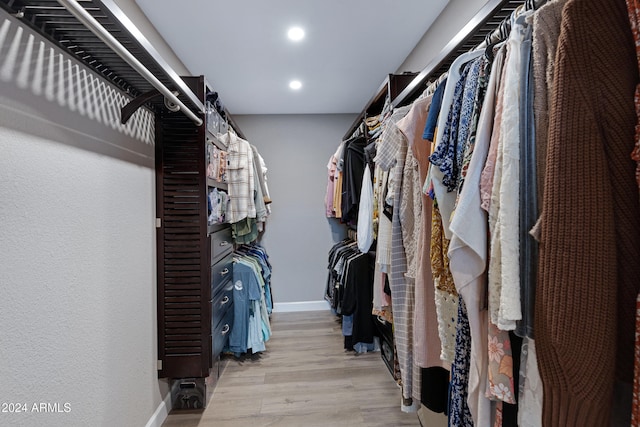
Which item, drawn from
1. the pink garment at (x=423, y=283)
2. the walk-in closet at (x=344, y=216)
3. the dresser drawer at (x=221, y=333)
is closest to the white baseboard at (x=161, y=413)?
the walk-in closet at (x=344, y=216)

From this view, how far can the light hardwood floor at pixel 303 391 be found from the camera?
1.67 m

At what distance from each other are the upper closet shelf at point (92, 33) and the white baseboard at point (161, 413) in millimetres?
1732

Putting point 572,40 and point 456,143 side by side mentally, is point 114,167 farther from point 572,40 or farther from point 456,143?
point 572,40

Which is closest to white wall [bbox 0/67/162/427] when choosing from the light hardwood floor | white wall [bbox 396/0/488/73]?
the light hardwood floor

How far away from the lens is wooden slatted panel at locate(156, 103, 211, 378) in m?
1.60

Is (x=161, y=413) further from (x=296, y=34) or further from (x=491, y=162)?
(x=296, y=34)

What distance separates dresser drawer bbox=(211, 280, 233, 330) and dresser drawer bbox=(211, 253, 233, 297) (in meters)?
0.05

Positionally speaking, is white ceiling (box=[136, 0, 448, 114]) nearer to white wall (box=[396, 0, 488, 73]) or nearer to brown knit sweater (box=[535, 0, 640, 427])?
white wall (box=[396, 0, 488, 73])

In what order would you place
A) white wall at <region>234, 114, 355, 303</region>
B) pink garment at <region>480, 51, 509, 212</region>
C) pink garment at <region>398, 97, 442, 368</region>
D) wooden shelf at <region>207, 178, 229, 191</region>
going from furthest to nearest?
white wall at <region>234, 114, 355, 303</region>, wooden shelf at <region>207, 178, 229, 191</region>, pink garment at <region>398, 97, 442, 368</region>, pink garment at <region>480, 51, 509, 212</region>

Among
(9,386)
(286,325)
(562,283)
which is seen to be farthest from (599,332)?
(286,325)

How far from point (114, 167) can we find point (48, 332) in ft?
2.25

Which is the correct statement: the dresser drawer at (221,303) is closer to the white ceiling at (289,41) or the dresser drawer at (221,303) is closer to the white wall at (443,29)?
the white ceiling at (289,41)

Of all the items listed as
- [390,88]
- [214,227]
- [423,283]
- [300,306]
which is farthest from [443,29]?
[300,306]

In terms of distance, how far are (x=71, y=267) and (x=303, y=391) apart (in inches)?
63.0
